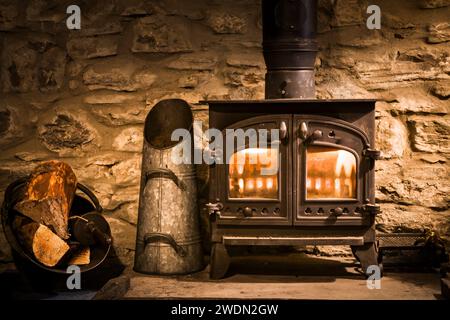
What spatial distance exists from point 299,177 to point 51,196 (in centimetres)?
117

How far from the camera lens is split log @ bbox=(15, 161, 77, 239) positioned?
11.2ft

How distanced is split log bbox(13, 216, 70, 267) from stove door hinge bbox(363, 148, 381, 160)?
147cm

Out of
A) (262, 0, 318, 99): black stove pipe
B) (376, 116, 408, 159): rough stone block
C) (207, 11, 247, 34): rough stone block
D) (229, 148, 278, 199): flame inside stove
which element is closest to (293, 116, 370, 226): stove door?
(229, 148, 278, 199): flame inside stove

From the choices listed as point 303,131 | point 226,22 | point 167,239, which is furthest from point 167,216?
point 226,22

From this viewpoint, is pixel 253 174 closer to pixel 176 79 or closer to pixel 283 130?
pixel 283 130

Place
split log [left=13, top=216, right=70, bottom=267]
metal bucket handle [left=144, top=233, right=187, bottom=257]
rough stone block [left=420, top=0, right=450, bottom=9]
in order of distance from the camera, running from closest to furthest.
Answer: split log [left=13, top=216, right=70, bottom=267]
metal bucket handle [left=144, top=233, right=187, bottom=257]
rough stone block [left=420, top=0, right=450, bottom=9]

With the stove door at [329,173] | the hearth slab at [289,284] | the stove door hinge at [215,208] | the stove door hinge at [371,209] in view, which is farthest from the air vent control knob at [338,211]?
the stove door hinge at [215,208]

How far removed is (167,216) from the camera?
3666 millimetres

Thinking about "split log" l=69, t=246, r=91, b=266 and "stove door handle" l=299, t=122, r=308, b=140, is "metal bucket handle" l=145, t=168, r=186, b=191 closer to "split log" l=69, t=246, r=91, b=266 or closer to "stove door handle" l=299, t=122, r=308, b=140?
"split log" l=69, t=246, r=91, b=266

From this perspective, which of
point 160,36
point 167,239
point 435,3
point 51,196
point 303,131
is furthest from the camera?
point 160,36

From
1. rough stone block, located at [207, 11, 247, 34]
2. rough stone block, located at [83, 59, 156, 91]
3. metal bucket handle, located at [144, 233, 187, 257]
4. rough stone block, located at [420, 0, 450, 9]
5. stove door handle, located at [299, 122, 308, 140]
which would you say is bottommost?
metal bucket handle, located at [144, 233, 187, 257]

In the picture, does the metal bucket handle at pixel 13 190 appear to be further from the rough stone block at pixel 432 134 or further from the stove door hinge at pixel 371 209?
the rough stone block at pixel 432 134

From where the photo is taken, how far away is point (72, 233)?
11.8 feet
